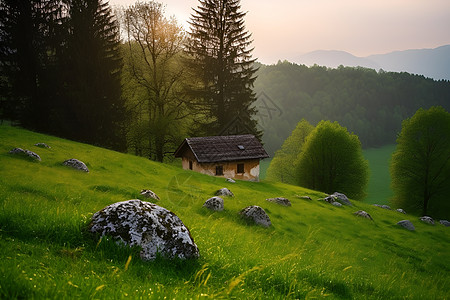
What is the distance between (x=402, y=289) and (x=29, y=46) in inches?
1522

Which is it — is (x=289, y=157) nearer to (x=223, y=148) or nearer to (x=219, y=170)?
(x=223, y=148)

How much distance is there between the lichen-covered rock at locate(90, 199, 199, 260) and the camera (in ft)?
17.3

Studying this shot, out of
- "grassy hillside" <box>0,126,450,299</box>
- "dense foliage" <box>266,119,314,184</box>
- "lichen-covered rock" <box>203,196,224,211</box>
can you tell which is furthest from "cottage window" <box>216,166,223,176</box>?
"lichen-covered rock" <box>203,196,224,211</box>

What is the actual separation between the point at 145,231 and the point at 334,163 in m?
43.2

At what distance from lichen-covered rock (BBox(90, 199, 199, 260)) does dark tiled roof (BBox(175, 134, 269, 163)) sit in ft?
93.8

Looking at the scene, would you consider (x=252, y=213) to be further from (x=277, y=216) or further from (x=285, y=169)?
(x=285, y=169)

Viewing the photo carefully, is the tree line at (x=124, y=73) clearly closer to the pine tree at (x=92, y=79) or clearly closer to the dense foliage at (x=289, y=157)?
the pine tree at (x=92, y=79)

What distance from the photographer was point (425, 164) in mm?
38688

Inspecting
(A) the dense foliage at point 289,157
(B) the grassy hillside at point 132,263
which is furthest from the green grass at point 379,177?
(B) the grassy hillside at point 132,263

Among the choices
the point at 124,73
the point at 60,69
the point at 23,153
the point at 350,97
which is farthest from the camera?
the point at 350,97

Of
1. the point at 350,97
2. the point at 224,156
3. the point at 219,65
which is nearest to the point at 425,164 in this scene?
the point at 224,156

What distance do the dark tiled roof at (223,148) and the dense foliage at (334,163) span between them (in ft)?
38.9

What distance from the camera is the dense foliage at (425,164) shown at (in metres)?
37.9

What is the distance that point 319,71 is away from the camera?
14788 centimetres
